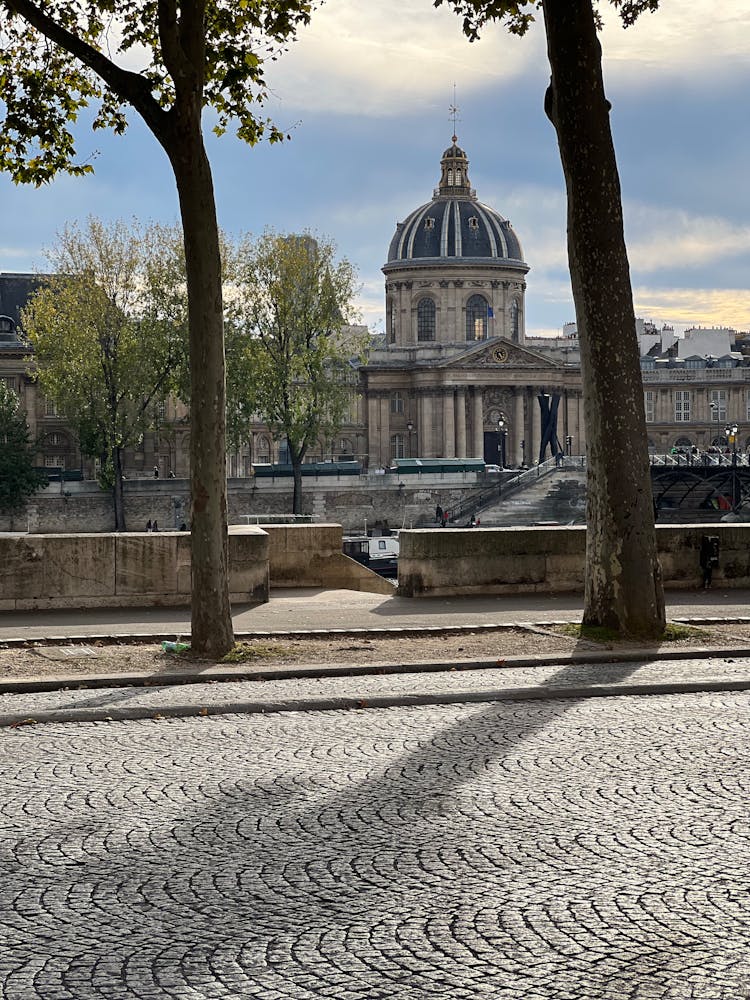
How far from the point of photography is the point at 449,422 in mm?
116938

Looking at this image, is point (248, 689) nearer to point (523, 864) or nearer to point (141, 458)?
point (523, 864)

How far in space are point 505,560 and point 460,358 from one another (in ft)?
332

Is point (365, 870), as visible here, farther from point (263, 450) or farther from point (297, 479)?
point (263, 450)

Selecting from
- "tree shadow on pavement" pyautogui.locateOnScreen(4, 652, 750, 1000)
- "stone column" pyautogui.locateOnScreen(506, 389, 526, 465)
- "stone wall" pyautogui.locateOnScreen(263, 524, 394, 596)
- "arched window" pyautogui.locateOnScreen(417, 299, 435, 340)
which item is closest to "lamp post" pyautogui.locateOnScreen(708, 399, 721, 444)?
"stone column" pyautogui.locateOnScreen(506, 389, 526, 465)

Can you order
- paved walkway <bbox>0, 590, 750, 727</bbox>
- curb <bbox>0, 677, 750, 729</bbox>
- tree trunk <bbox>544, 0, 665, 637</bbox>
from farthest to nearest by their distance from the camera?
tree trunk <bbox>544, 0, 665, 637</bbox> < paved walkway <bbox>0, 590, 750, 727</bbox> < curb <bbox>0, 677, 750, 729</bbox>

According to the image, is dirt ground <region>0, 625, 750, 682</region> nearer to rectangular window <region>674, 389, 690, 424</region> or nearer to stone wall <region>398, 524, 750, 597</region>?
stone wall <region>398, 524, 750, 597</region>

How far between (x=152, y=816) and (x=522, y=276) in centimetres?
12496

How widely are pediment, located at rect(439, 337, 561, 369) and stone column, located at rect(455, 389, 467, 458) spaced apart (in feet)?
8.08

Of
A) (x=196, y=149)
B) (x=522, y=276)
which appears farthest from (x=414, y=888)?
(x=522, y=276)

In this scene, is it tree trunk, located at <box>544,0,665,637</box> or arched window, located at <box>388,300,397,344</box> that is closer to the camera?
tree trunk, located at <box>544,0,665,637</box>

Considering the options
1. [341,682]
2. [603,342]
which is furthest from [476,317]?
[341,682]

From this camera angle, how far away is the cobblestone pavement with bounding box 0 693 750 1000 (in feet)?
14.1

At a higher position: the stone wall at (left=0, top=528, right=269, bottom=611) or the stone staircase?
the stone staircase

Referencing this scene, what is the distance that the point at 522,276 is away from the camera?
421 feet
